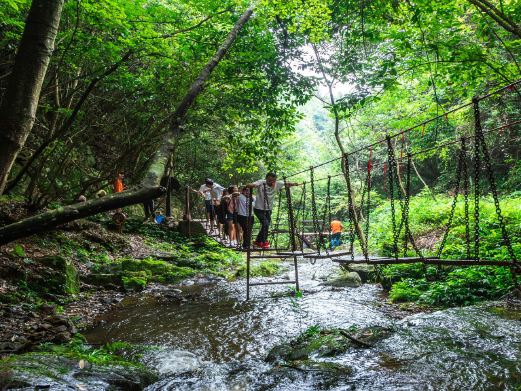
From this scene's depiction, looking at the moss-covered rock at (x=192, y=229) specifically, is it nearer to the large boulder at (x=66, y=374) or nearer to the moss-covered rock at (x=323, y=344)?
the moss-covered rock at (x=323, y=344)

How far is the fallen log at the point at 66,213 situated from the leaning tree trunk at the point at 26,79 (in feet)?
0.75

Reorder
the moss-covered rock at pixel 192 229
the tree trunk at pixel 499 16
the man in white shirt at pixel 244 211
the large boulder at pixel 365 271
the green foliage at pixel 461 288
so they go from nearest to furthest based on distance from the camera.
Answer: the tree trunk at pixel 499 16
the green foliage at pixel 461 288
the man in white shirt at pixel 244 211
the large boulder at pixel 365 271
the moss-covered rock at pixel 192 229

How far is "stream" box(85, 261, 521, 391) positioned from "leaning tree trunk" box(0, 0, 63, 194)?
8.01 feet

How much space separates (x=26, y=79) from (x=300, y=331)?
169 inches

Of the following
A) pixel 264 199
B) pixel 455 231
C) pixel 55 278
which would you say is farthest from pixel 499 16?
pixel 55 278

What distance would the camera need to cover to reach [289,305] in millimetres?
6238

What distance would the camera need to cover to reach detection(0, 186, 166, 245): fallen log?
173 cm

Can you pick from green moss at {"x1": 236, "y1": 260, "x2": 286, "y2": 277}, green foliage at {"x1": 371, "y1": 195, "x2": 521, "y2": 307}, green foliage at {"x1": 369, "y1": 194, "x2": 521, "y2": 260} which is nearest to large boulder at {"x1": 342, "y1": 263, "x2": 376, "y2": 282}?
green foliage at {"x1": 371, "y1": 195, "x2": 521, "y2": 307}

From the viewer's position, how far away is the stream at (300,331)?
→ 3.20m

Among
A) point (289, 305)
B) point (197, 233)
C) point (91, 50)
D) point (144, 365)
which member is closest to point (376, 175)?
point (197, 233)

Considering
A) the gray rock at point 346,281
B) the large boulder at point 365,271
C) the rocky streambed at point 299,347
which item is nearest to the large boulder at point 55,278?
the rocky streambed at point 299,347

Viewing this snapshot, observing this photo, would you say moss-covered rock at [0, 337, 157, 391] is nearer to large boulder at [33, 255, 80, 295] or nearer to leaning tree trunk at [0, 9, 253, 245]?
leaning tree trunk at [0, 9, 253, 245]

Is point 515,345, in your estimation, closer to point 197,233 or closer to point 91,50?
point 91,50

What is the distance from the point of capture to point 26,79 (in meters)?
1.67
